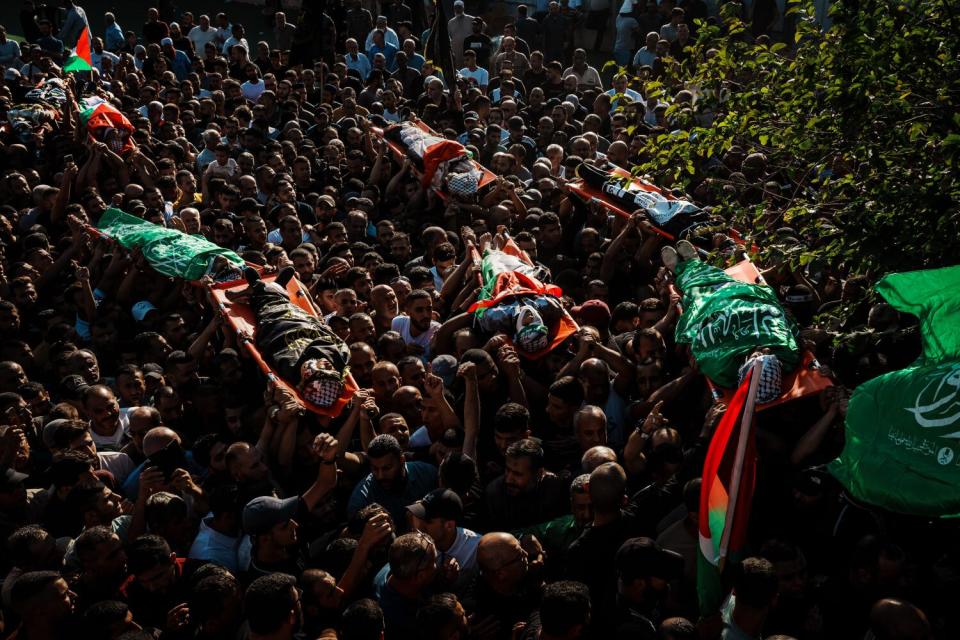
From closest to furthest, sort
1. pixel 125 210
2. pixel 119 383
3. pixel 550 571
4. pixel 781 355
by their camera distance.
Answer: pixel 550 571, pixel 781 355, pixel 119 383, pixel 125 210

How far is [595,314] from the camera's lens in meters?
7.57

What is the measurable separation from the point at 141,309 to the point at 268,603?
16.3ft

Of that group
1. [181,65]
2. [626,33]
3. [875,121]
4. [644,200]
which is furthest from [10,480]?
[626,33]

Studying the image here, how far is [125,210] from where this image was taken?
9.95m

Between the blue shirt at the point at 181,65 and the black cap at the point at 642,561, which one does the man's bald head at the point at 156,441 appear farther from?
the blue shirt at the point at 181,65

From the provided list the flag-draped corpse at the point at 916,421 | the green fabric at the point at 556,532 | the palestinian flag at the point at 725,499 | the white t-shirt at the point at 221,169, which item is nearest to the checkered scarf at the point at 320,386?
the green fabric at the point at 556,532

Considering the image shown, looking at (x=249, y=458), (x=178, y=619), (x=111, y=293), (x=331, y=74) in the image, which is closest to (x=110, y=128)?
(x=111, y=293)

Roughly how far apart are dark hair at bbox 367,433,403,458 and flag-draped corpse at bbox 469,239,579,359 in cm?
177

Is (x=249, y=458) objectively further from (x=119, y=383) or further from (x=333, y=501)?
(x=119, y=383)

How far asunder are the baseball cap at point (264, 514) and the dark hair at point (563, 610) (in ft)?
4.70

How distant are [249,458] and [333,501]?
0.53m

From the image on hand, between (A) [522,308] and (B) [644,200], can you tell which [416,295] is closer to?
(A) [522,308]

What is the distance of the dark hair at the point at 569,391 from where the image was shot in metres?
6.02

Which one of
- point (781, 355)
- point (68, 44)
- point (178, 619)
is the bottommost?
point (68, 44)
